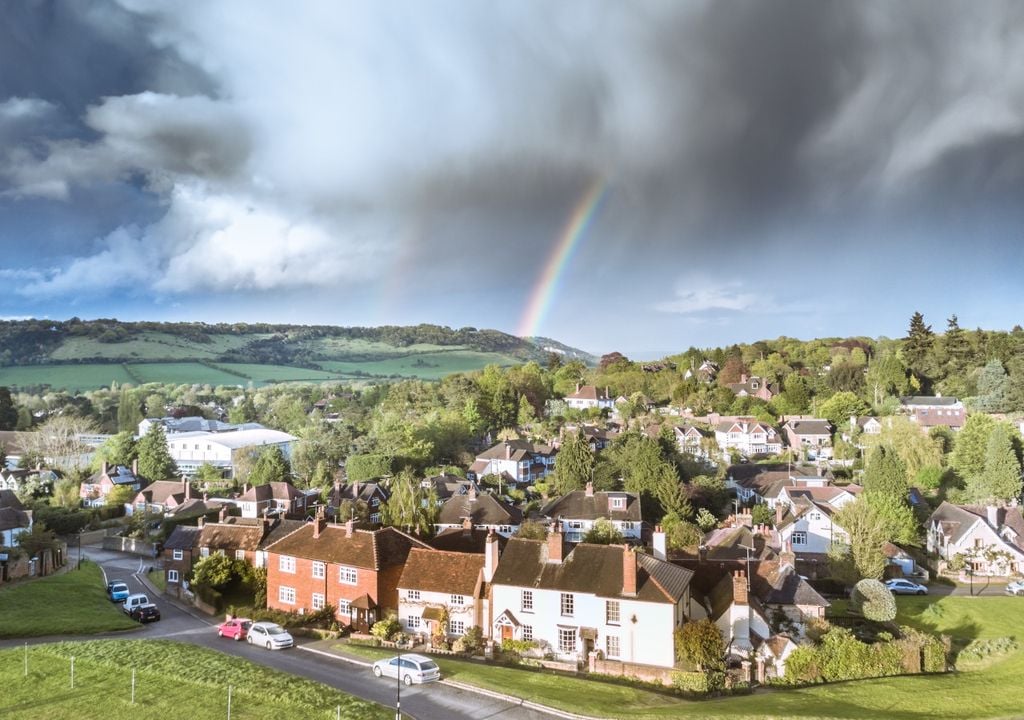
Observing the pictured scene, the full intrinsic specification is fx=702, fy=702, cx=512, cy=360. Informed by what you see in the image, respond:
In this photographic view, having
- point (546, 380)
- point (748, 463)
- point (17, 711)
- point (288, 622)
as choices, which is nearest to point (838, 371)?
point (748, 463)

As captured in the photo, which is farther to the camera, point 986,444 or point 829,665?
point 986,444

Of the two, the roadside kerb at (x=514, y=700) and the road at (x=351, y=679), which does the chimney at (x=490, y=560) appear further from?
Result: the road at (x=351, y=679)

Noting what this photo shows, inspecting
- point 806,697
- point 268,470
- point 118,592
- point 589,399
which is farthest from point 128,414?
point 806,697

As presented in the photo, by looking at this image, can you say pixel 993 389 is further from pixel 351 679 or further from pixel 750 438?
pixel 351 679

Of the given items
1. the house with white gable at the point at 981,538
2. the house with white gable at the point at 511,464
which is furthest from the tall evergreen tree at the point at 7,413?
the house with white gable at the point at 981,538

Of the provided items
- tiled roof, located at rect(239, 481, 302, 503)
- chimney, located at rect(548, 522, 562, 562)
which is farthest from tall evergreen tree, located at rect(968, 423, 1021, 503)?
tiled roof, located at rect(239, 481, 302, 503)

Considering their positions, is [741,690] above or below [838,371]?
below

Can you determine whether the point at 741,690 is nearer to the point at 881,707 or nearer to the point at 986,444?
the point at 881,707
